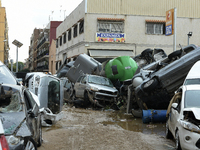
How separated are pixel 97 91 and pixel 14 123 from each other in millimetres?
11109

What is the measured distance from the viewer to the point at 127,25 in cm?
3123

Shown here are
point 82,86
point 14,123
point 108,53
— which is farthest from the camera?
point 108,53

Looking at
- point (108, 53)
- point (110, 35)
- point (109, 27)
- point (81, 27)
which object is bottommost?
point (108, 53)

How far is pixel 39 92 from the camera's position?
9758 mm

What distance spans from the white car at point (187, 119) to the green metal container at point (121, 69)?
9.18 metres

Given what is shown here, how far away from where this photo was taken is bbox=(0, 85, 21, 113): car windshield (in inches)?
205

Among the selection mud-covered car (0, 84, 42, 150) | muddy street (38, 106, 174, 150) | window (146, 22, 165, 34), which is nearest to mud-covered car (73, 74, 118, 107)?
muddy street (38, 106, 174, 150)

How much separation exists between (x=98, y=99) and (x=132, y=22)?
17.4 m

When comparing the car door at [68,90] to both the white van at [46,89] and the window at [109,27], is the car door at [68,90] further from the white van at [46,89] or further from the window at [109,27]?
the window at [109,27]

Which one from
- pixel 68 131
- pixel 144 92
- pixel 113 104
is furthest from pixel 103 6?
pixel 68 131

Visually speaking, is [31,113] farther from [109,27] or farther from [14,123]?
[109,27]

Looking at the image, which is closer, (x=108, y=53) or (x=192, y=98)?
(x=192, y=98)

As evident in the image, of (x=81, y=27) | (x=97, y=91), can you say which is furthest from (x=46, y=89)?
(x=81, y=27)

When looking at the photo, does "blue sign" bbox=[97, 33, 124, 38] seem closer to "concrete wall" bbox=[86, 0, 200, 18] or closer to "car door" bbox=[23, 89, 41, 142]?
"concrete wall" bbox=[86, 0, 200, 18]
